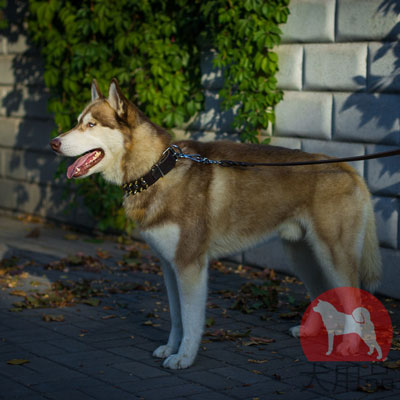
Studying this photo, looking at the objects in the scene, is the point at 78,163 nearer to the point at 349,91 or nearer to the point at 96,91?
the point at 96,91

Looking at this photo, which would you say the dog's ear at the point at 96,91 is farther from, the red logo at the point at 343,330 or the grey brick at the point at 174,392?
the red logo at the point at 343,330

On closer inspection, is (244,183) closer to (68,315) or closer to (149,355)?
(149,355)

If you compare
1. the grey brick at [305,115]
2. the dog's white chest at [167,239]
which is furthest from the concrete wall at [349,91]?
the dog's white chest at [167,239]

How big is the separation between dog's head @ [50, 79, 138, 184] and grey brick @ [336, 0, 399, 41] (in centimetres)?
257

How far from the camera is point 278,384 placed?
13.7ft

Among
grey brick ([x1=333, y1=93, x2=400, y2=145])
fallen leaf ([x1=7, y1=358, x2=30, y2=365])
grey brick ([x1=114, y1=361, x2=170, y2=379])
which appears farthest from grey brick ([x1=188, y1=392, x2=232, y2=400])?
grey brick ([x1=333, y1=93, x2=400, y2=145])

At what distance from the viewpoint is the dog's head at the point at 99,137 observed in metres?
4.64

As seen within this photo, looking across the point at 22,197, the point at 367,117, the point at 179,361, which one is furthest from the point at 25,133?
the point at 179,361

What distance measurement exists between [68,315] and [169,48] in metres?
3.39

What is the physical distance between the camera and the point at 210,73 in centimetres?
776

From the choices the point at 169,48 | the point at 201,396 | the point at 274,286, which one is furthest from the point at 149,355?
the point at 169,48

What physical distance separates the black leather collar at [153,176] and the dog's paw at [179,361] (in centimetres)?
109

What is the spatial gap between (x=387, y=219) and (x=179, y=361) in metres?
2.63

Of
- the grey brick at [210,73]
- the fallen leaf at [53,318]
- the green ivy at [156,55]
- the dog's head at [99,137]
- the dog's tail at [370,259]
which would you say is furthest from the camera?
the grey brick at [210,73]
